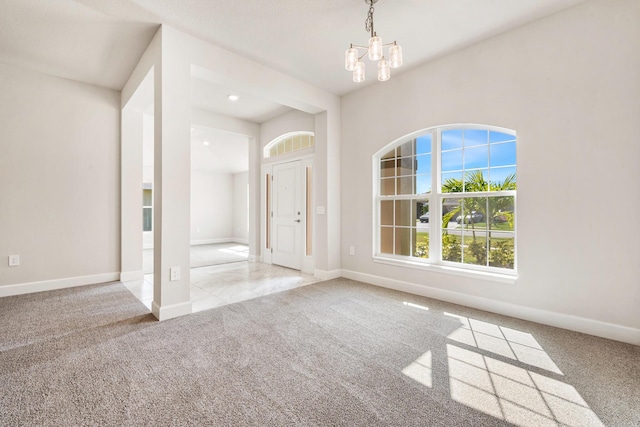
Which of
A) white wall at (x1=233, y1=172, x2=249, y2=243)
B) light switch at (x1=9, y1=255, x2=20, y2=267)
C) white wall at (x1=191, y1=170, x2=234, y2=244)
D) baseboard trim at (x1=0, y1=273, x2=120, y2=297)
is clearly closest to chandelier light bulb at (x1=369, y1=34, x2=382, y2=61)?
baseboard trim at (x1=0, y1=273, x2=120, y2=297)

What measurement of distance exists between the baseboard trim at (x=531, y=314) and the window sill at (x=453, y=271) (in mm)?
227

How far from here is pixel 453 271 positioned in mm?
3264

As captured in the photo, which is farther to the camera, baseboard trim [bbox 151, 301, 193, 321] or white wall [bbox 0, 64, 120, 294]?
white wall [bbox 0, 64, 120, 294]

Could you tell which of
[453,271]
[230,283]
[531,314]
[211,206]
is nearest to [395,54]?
[453,271]

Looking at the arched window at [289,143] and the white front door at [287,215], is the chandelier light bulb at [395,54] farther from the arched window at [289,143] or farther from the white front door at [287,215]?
the white front door at [287,215]

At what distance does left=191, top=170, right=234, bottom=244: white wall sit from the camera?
9.05m

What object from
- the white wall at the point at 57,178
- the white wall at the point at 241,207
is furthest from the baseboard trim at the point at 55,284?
the white wall at the point at 241,207

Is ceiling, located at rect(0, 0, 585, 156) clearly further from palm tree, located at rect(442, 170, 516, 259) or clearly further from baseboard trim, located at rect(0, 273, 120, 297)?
baseboard trim, located at rect(0, 273, 120, 297)

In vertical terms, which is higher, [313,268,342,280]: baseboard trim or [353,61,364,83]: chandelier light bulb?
[353,61,364,83]: chandelier light bulb

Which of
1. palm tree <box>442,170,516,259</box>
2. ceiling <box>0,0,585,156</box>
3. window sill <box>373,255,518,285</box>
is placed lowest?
window sill <box>373,255,518,285</box>

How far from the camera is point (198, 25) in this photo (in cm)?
279

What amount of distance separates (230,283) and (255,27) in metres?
3.29

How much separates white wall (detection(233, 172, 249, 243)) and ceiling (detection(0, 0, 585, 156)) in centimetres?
592

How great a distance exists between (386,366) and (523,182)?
2255 millimetres
